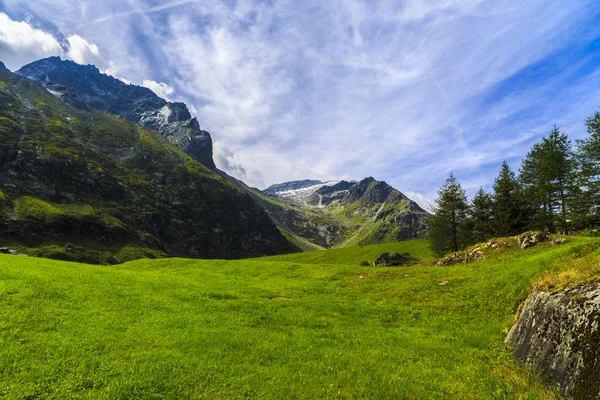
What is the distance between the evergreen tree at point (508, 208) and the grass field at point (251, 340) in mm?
49123

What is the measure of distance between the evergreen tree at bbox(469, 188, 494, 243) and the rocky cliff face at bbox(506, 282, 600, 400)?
2792 inches

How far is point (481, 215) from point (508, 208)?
8631 millimetres

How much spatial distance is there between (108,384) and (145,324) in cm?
630

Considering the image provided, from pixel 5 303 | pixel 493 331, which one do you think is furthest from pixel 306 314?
pixel 5 303

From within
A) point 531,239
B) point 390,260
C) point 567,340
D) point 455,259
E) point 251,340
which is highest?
point 531,239

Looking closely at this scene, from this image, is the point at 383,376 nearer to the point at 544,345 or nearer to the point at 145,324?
the point at 544,345

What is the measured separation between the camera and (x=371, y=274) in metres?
39.6

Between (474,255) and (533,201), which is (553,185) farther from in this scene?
(474,255)

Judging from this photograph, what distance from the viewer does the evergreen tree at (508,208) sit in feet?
230

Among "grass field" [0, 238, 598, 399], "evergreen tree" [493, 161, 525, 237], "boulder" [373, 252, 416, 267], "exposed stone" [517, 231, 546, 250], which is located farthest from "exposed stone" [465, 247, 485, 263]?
"evergreen tree" [493, 161, 525, 237]

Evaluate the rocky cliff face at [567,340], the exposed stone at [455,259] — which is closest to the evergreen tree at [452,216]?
the exposed stone at [455,259]

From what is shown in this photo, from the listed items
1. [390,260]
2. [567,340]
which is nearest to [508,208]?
[390,260]

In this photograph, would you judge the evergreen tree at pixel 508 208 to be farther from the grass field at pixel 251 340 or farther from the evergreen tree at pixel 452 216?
the grass field at pixel 251 340

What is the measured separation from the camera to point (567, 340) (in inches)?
455
